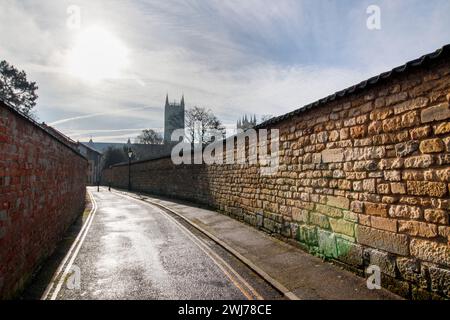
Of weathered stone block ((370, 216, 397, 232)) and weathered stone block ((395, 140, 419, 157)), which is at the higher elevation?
weathered stone block ((395, 140, 419, 157))

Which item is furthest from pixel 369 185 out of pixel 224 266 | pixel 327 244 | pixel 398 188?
pixel 224 266

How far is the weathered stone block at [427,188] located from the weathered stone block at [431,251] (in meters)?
0.70

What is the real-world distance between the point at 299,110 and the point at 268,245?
150 inches

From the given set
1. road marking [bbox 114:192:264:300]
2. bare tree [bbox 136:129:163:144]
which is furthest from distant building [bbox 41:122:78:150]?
bare tree [bbox 136:129:163:144]

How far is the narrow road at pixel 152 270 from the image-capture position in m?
4.87

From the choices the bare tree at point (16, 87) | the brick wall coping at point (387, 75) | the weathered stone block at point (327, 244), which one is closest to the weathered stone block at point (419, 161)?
→ the brick wall coping at point (387, 75)

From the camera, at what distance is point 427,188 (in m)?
4.16

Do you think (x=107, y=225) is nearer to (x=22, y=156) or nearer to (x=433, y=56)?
(x=22, y=156)

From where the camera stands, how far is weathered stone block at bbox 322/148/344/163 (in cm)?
596

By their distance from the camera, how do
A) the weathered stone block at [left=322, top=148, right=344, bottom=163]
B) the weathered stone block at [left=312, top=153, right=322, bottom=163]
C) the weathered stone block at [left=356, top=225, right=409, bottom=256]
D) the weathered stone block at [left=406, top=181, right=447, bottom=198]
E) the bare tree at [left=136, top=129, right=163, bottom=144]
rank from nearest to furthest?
1. the weathered stone block at [left=406, top=181, right=447, bottom=198]
2. the weathered stone block at [left=356, top=225, right=409, bottom=256]
3. the weathered stone block at [left=322, top=148, right=344, bottom=163]
4. the weathered stone block at [left=312, top=153, right=322, bottom=163]
5. the bare tree at [left=136, top=129, right=163, bottom=144]

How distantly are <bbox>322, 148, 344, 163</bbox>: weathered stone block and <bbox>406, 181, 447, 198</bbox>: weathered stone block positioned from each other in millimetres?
1626

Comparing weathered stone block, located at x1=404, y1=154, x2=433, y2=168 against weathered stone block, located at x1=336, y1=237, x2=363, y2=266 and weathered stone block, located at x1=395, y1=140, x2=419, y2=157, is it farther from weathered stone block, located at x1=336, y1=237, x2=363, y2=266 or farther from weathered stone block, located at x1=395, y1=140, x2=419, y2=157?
weathered stone block, located at x1=336, y1=237, x2=363, y2=266
